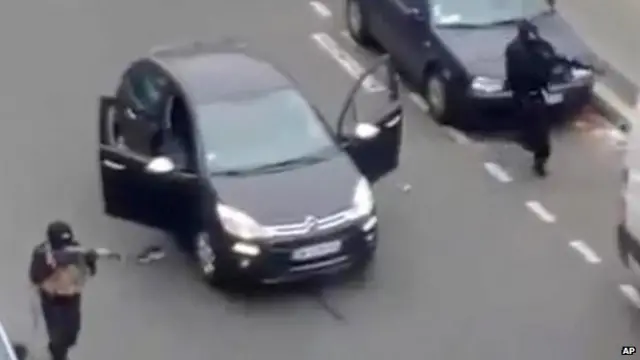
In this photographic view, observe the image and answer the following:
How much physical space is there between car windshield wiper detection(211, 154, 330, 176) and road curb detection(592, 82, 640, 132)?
4.53m

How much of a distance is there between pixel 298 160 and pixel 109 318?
2.18 metres

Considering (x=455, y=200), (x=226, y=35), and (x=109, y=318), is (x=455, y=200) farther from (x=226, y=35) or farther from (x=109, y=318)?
(x=226, y=35)

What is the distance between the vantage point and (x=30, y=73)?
1819 centimetres

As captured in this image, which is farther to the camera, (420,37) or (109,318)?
(420,37)

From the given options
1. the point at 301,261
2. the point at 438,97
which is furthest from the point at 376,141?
the point at 438,97

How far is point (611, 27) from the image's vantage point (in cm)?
1927

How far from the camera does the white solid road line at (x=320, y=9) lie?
20.1m

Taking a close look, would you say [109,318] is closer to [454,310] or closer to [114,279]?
[114,279]

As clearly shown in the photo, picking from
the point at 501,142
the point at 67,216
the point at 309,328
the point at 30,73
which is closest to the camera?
the point at 309,328

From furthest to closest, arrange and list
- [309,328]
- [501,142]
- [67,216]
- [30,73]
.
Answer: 1. [30,73]
2. [501,142]
3. [67,216]
4. [309,328]

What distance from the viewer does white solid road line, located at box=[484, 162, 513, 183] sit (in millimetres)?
15703

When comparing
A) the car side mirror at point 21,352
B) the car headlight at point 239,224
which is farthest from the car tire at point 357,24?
the car side mirror at point 21,352

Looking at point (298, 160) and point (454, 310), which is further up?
point (298, 160)

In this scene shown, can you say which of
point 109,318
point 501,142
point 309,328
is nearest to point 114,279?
point 109,318
